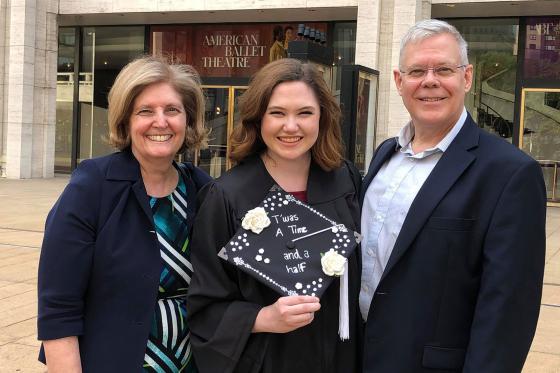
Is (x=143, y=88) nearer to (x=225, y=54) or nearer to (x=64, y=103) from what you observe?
(x=225, y=54)

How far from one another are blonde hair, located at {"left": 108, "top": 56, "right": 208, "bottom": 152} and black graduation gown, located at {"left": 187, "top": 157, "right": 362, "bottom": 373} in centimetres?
40

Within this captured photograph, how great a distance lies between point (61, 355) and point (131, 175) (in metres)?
0.72

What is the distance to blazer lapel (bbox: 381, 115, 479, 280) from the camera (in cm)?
222

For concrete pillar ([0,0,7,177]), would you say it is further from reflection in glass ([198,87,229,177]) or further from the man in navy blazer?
the man in navy blazer

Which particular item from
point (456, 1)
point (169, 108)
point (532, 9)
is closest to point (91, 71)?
point (456, 1)

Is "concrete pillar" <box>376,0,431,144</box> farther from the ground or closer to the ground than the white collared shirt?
farther from the ground

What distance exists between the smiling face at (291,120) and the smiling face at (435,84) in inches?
15.2

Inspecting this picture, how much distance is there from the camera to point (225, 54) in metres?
20.1

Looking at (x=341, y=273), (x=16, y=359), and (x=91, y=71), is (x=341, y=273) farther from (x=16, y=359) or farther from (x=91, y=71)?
(x=91, y=71)

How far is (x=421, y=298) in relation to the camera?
2250mm

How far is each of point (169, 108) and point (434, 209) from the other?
3.69 ft

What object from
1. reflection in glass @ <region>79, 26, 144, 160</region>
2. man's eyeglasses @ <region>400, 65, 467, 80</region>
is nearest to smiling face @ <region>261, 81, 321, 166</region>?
man's eyeglasses @ <region>400, 65, 467, 80</region>

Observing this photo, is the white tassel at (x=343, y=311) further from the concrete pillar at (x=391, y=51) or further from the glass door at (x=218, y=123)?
the glass door at (x=218, y=123)

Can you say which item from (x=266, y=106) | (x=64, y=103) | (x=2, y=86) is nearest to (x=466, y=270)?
(x=266, y=106)
